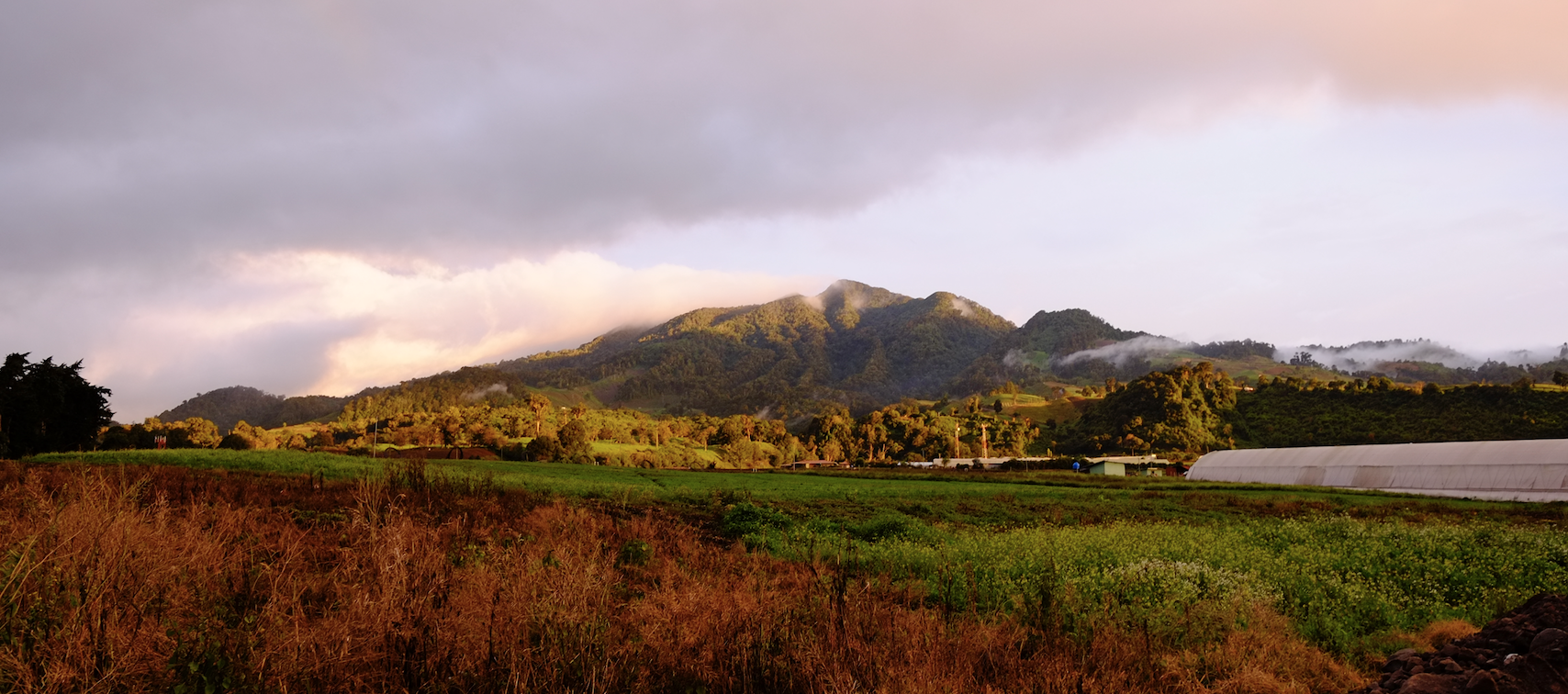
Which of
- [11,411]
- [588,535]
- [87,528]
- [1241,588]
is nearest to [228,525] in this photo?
[87,528]

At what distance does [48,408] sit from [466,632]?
214ft

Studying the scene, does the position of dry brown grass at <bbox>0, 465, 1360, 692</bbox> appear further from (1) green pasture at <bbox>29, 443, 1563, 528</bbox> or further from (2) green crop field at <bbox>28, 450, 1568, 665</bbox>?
(1) green pasture at <bbox>29, 443, 1563, 528</bbox>

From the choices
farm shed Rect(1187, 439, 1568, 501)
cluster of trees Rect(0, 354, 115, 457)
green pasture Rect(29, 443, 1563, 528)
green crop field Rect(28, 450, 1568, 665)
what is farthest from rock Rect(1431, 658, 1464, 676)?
cluster of trees Rect(0, 354, 115, 457)

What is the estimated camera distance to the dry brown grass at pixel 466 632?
5.75 m

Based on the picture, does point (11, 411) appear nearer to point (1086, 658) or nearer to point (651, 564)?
point (651, 564)

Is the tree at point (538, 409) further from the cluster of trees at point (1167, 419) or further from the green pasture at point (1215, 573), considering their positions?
the green pasture at point (1215, 573)

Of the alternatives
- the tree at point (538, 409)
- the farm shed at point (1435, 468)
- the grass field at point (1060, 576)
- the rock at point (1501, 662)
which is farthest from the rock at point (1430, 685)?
the tree at point (538, 409)

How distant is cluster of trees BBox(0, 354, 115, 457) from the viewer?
160ft

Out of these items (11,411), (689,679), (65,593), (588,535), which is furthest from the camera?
(11,411)

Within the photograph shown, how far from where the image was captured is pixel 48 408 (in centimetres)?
5181

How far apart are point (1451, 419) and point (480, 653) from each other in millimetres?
120855

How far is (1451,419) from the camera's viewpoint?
93438mm

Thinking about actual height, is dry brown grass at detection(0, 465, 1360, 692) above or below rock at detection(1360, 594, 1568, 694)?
above

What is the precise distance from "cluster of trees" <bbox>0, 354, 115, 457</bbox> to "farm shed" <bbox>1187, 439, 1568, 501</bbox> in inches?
3528
